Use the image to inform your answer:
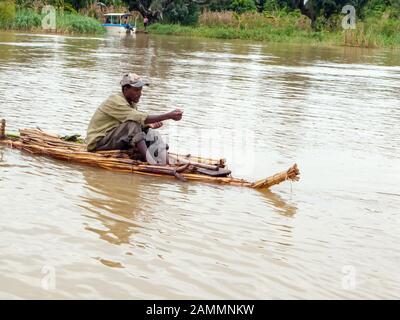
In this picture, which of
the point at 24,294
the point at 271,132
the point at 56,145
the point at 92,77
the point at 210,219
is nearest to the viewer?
the point at 24,294

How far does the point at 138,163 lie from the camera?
6305mm

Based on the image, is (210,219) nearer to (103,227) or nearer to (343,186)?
(103,227)

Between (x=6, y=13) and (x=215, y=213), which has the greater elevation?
(x=6, y=13)

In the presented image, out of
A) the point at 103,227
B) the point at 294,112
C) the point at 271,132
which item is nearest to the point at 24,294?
the point at 103,227

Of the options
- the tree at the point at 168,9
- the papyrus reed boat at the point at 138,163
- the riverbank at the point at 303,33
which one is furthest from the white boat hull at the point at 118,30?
Result: the papyrus reed boat at the point at 138,163

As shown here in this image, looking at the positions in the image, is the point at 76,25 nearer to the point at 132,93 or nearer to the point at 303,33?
the point at 303,33

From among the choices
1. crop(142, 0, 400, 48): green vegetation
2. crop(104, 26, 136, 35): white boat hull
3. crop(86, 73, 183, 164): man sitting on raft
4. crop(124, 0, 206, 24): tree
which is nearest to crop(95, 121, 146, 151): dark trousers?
crop(86, 73, 183, 164): man sitting on raft

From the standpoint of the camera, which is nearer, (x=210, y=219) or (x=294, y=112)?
(x=210, y=219)

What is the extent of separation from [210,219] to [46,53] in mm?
15661

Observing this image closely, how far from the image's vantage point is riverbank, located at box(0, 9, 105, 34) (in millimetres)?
31469

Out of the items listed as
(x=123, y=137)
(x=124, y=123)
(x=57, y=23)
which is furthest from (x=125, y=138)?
(x=57, y=23)

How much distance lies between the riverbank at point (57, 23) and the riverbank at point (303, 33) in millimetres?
6910

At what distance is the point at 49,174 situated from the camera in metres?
6.13

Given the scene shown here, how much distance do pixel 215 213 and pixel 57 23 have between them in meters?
28.9
